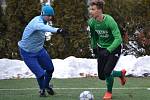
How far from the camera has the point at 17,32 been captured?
15875 millimetres

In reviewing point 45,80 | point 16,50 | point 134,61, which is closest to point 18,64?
point 16,50

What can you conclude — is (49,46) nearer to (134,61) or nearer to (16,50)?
(16,50)

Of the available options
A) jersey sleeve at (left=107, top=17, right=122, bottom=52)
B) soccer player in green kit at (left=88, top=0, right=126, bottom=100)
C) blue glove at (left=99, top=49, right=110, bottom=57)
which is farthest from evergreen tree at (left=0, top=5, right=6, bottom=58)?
jersey sleeve at (left=107, top=17, right=122, bottom=52)

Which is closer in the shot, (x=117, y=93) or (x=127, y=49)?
(x=117, y=93)

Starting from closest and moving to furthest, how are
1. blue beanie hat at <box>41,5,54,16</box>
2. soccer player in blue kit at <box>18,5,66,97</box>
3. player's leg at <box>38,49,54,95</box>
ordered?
blue beanie hat at <box>41,5,54,16</box> < soccer player in blue kit at <box>18,5,66,97</box> < player's leg at <box>38,49,54,95</box>

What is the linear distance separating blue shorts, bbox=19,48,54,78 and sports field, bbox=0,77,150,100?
469mm

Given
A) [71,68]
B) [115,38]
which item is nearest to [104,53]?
[115,38]

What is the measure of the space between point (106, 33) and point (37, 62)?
5.24 feet

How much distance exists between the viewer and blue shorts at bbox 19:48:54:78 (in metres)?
9.95

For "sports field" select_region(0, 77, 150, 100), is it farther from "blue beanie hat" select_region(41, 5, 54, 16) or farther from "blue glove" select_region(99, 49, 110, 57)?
"blue beanie hat" select_region(41, 5, 54, 16)

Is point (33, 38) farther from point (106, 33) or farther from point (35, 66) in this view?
point (106, 33)

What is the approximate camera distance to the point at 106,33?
9102 millimetres

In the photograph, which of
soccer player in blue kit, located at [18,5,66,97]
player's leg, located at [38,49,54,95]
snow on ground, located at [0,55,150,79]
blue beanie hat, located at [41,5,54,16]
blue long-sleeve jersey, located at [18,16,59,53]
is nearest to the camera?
blue beanie hat, located at [41,5,54,16]

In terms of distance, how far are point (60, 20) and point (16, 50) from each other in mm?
1504
